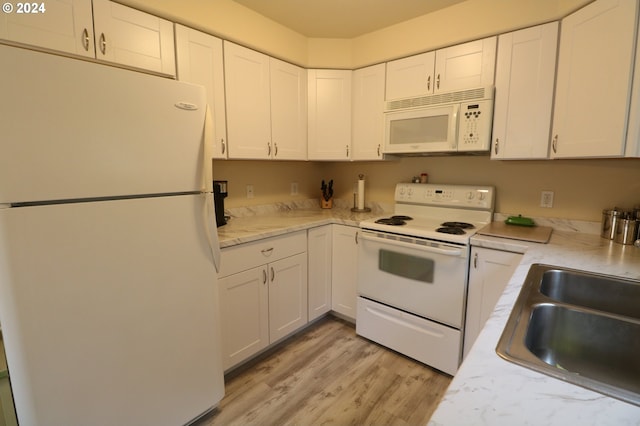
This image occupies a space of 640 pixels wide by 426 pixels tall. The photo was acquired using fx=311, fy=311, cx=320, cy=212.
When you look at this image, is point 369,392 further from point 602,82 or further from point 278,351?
point 602,82

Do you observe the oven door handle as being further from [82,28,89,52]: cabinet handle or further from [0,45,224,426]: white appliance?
[82,28,89,52]: cabinet handle

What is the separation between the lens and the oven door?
1.91 m

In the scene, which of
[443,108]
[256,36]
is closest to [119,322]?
[256,36]

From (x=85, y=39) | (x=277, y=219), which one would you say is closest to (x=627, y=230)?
(x=277, y=219)

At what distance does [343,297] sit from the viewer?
259 cm

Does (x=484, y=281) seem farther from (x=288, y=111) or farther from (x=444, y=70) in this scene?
(x=288, y=111)

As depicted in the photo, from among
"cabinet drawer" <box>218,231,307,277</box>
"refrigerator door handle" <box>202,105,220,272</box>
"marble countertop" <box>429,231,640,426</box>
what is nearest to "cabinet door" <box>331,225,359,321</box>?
"cabinet drawer" <box>218,231,307,277</box>

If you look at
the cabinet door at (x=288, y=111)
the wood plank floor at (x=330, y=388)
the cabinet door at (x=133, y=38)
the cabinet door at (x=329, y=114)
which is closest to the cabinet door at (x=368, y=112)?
the cabinet door at (x=329, y=114)

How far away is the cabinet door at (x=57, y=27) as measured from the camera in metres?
1.31

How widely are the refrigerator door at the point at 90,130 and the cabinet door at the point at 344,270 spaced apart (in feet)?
4.50

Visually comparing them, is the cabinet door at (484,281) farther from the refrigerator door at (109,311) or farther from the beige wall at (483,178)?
the refrigerator door at (109,311)

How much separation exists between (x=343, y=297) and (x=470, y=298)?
1015mm

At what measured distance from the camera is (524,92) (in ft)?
6.25

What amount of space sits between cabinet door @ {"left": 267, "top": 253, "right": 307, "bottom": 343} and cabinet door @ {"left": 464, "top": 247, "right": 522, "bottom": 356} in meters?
1.15
